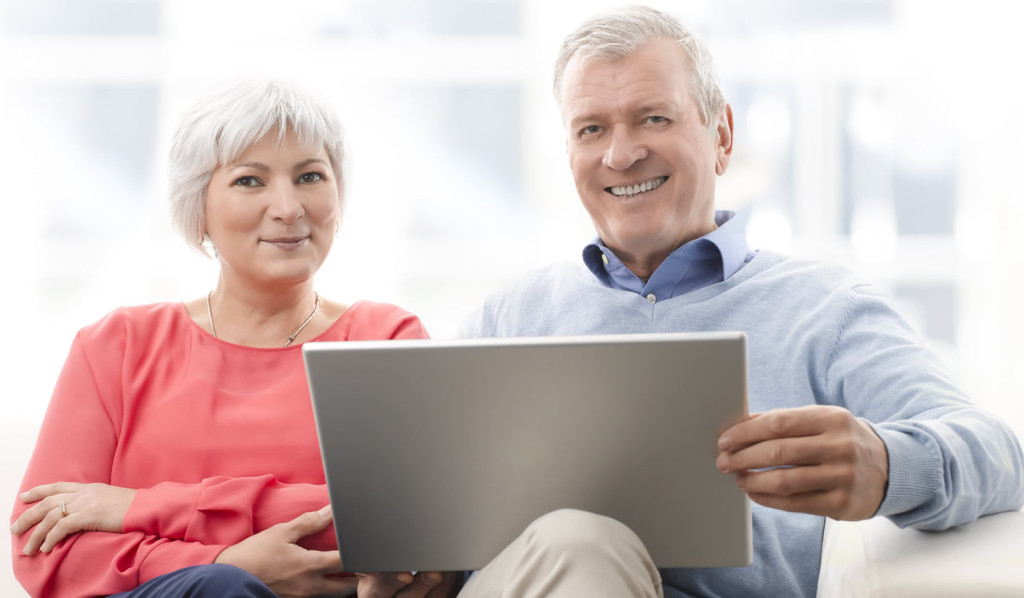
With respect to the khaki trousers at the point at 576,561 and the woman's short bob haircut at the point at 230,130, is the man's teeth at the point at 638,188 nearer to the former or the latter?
the woman's short bob haircut at the point at 230,130

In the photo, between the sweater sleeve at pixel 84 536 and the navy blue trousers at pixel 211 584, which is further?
the sweater sleeve at pixel 84 536

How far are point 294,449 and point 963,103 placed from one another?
2.69 metres

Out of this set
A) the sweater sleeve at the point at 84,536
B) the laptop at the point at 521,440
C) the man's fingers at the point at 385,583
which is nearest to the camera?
the laptop at the point at 521,440

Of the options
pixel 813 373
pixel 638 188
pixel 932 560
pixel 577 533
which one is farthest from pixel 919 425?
pixel 638 188

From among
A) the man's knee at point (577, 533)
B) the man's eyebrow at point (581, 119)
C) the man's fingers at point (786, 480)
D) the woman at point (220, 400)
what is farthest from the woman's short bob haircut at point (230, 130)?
the man's fingers at point (786, 480)

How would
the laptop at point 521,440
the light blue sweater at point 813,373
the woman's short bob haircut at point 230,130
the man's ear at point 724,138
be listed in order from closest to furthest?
the laptop at point 521,440 < the light blue sweater at point 813,373 < the woman's short bob haircut at point 230,130 < the man's ear at point 724,138

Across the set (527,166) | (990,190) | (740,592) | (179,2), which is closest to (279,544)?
(740,592)

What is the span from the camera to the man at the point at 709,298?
1284 millimetres

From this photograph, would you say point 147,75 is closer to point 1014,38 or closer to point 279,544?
point 279,544

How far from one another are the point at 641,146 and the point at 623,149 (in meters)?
0.04

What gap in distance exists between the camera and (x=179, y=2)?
324cm

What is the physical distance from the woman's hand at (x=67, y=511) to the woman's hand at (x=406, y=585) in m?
0.40

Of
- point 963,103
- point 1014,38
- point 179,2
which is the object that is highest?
point 179,2

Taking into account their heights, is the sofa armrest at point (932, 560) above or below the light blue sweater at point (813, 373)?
below
